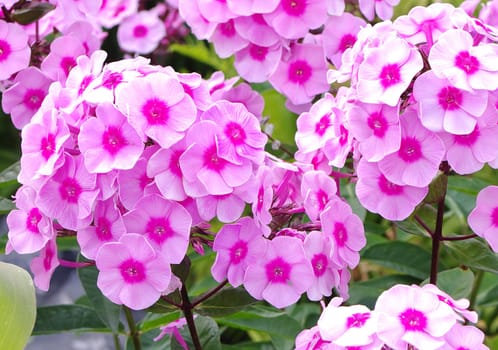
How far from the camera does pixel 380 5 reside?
103cm

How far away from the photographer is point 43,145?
0.81 metres

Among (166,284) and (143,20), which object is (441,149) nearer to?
(166,284)

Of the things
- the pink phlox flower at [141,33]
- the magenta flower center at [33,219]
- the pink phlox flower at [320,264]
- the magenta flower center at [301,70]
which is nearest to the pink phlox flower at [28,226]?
the magenta flower center at [33,219]

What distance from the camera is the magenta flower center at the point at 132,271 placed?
2.56 ft

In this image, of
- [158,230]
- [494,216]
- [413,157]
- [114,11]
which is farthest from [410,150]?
[114,11]

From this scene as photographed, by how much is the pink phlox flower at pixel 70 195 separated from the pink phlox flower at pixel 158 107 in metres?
0.06

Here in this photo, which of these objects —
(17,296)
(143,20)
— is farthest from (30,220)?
Result: (143,20)

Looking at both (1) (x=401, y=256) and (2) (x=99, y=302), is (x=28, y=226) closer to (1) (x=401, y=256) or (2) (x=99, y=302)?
(2) (x=99, y=302)

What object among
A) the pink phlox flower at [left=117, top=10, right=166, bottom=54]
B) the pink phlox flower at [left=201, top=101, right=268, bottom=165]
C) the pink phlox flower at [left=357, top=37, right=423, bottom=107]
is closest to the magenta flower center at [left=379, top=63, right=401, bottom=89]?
the pink phlox flower at [left=357, top=37, right=423, bottom=107]

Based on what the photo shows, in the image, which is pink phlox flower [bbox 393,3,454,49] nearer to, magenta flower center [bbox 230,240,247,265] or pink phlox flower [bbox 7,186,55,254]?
magenta flower center [bbox 230,240,247,265]

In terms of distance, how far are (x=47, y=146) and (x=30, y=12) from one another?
0.27m

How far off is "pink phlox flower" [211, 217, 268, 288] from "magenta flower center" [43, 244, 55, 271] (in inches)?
5.6

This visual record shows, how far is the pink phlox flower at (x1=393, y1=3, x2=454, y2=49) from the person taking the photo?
0.83 metres

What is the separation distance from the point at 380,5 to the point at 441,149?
0.29 meters
